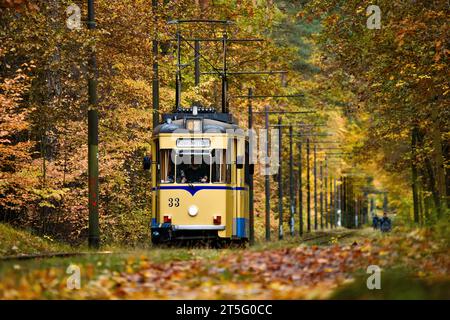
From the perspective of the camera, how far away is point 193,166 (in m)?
27.7

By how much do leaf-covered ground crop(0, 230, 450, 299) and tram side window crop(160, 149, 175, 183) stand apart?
9869mm

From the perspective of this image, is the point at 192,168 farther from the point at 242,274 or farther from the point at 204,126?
the point at 242,274

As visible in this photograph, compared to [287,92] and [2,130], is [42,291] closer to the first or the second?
[2,130]

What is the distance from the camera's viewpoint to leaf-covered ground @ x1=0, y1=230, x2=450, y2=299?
1310 centimetres

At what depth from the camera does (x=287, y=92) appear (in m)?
70.2

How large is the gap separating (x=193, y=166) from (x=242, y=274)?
1278 centimetres

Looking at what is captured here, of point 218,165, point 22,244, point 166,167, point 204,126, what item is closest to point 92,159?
point 166,167

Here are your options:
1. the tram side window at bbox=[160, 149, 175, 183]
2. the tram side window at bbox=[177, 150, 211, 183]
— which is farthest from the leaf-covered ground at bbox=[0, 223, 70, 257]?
the tram side window at bbox=[177, 150, 211, 183]

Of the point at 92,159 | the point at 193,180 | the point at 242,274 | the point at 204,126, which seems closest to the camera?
the point at 242,274

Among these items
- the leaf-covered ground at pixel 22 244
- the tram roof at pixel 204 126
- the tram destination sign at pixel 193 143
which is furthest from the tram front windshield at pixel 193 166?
the leaf-covered ground at pixel 22 244

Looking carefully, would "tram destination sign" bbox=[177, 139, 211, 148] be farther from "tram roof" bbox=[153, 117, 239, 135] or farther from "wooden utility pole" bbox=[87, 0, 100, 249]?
"wooden utility pole" bbox=[87, 0, 100, 249]

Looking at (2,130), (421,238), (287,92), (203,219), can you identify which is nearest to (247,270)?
(421,238)

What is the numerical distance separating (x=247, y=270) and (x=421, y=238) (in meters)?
2.70

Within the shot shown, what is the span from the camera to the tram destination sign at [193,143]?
2748cm
